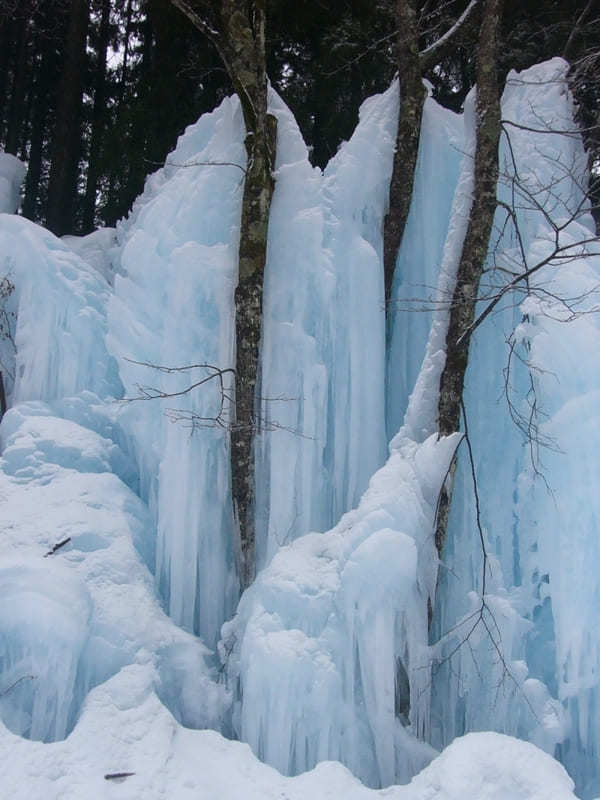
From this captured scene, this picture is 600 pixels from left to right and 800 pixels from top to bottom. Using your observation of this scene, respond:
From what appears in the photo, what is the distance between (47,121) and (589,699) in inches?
411

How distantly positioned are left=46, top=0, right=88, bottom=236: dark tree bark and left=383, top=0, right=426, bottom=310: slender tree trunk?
455cm

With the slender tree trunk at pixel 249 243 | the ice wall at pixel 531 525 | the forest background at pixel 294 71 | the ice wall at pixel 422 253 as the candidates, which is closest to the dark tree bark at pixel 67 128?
the forest background at pixel 294 71

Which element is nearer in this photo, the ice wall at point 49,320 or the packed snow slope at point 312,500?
the packed snow slope at point 312,500

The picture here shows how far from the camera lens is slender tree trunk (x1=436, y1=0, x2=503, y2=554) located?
3855 mm

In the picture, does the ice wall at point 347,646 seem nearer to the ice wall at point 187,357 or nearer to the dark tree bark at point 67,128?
the ice wall at point 187,357

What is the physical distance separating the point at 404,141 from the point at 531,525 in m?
2.63

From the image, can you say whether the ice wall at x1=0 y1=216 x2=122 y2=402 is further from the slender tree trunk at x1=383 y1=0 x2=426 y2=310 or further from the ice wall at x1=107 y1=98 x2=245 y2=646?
the slender tree trunk at x1=383 y1=0 x2=426 y2=310

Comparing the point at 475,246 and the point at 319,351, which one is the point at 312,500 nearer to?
the point at 319,351

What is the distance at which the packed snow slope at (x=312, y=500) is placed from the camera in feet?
10.3

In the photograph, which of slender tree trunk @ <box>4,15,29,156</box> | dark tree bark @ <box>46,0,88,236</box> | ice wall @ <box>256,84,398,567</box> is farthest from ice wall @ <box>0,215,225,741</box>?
Answer: slender tree trunk @ <box>4,15,29,156</box>

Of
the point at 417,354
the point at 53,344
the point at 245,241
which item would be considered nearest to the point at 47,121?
the point at 53,344

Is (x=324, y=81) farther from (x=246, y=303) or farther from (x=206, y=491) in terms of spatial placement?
(x=206, y=491)

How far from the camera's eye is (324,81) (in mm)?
6980

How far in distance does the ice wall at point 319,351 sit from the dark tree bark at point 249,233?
0.09m
